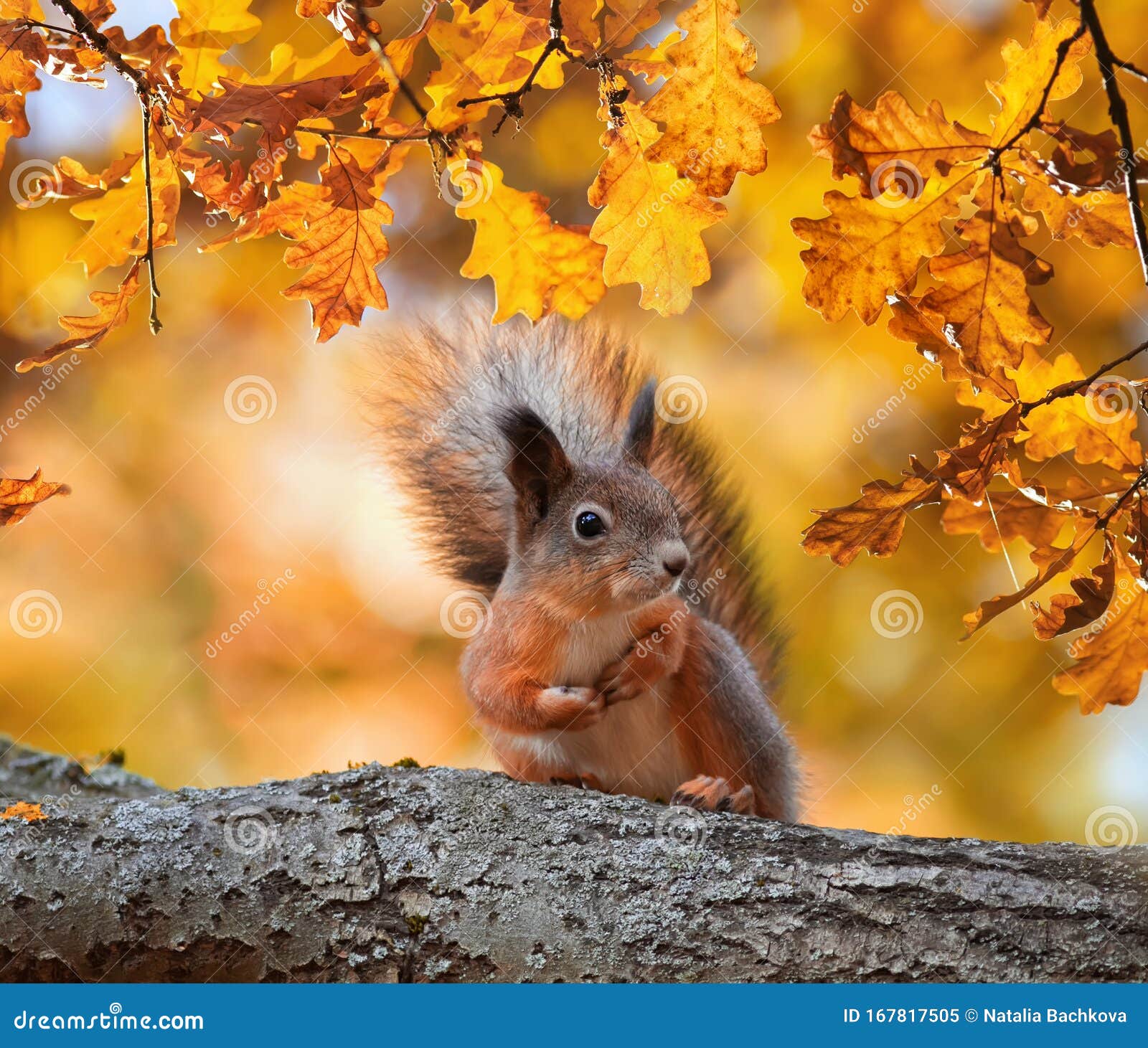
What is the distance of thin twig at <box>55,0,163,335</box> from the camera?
5.29 feet

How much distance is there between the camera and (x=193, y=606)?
160 inches

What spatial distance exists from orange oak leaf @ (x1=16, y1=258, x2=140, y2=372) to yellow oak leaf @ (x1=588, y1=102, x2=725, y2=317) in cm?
81

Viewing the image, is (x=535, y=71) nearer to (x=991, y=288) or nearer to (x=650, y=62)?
(x=650, y=62)

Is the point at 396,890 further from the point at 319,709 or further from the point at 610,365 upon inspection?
the point at 319,709

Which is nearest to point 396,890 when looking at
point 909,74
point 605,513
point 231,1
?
point 605,513

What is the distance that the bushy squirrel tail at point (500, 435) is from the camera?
2.96m

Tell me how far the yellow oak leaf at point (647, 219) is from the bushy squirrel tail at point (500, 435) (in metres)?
0.96

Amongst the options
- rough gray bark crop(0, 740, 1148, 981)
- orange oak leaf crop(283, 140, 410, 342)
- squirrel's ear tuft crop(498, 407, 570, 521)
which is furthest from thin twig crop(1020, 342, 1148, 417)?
squirrel's ear tuft crop(498, 407, 570, 521)

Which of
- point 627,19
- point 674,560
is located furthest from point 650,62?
point 674,560

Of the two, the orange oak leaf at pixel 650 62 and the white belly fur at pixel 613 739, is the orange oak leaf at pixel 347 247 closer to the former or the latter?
the orange oak leaf at pixel 650 62

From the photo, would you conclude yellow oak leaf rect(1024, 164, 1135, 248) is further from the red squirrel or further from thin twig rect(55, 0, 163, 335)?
thin twig rect(55, 0, 163, 335)

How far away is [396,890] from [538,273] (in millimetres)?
1208

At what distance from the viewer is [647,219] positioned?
1856mm

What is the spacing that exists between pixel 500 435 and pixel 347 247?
37.7 inches
